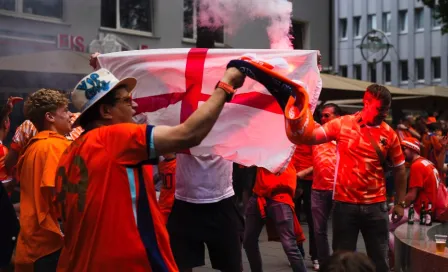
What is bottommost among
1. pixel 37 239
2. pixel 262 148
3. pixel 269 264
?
pixel 269 264

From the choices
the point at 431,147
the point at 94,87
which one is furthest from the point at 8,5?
the point at 431,147

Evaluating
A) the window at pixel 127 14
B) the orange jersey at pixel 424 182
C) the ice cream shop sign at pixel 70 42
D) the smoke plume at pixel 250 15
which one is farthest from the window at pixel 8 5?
the window at pixel 127 14

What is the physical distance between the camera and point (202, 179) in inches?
195

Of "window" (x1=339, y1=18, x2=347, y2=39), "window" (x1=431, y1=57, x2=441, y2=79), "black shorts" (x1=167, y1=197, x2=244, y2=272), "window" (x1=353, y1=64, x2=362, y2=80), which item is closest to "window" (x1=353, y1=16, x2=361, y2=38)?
"window" (x1=339, y1=18, x2=347, y2=39)

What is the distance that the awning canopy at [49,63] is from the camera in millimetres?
6785

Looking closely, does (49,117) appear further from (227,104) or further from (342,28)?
(342,28)

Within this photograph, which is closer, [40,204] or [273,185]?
[40,204]

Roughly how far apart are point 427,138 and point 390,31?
38972mm

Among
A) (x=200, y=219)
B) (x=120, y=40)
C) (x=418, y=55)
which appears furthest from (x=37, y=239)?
(x=418, y=55)

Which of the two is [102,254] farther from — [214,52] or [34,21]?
[34,21]

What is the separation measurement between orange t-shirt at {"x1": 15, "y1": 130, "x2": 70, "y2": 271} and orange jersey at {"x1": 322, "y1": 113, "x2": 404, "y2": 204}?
2.26 meters

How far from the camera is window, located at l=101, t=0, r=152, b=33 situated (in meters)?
12.9

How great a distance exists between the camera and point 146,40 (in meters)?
14.6

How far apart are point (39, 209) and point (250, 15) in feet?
7.16
